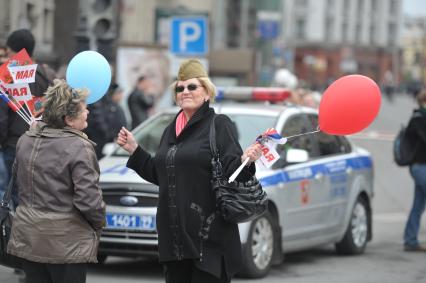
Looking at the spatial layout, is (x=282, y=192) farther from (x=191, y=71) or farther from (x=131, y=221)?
(x=191, y=71)

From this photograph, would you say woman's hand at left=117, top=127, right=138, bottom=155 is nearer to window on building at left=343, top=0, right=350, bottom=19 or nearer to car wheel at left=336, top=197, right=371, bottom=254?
car wheel at left=336, top=197, right=371, bottom=254

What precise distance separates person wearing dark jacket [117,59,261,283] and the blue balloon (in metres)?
0.86

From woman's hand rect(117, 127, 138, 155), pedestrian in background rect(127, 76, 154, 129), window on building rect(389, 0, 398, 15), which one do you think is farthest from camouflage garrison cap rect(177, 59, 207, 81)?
window on building rect(389, 0, 398, 15)

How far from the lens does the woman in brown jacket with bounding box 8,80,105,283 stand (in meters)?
5.79

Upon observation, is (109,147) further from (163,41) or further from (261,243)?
(163,41)

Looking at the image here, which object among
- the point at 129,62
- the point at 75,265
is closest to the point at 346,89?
the point at 75,265

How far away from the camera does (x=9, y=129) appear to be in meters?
8.91

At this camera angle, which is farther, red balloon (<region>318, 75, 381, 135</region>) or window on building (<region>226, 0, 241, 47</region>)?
window on building (<region>226, 0, 241, 47</region>)

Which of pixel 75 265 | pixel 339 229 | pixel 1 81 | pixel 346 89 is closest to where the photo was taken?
pixel 75 265

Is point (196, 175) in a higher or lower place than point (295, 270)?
higher

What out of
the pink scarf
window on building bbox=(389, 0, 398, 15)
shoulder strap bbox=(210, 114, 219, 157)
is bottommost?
shoulder strap bbox=(210, 114, 219, 157)

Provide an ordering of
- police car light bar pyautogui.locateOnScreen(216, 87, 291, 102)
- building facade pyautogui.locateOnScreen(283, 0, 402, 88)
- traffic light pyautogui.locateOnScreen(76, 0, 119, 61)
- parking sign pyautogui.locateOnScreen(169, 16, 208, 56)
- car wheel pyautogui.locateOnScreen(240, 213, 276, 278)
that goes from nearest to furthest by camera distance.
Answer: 1. car wheel pyautogui.locateOnScreen(240, 213, 276, 278)
2. police car light bar pyautogui.locateOnScreen(216, 87, 291, 102)
3. traffic light pyautogui.locateOnScreen(76, 0, 119, 61)
4. parking sign pyautogui.locateOnScreen(169, 16, 208, 56)
5. building facade pyautogui.locateOnScreen(283, 0, 402, 88)

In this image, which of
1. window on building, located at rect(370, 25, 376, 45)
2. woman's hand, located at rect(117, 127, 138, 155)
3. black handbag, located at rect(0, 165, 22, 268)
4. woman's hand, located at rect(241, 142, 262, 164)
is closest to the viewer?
woman's hand, located at rect(241, 142, 262, 164)

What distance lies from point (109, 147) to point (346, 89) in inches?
207
